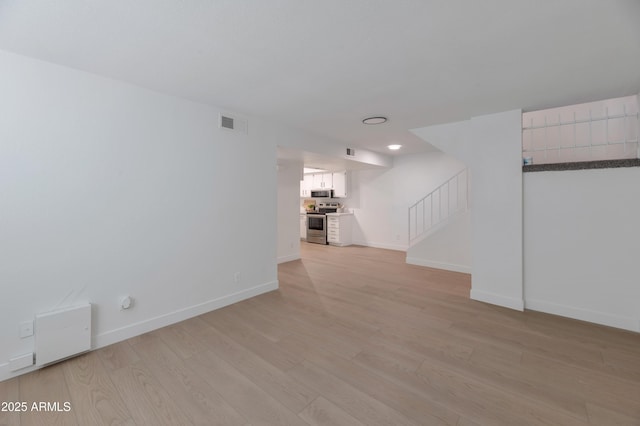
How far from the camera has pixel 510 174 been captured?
3.20 metres

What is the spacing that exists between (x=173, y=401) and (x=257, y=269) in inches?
76.3

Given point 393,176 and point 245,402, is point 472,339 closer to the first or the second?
point 245,402

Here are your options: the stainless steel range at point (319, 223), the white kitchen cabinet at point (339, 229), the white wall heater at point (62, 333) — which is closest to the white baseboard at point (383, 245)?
the white kitchen cabinet at point (339, 229)

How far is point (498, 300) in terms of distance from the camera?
3.28 m

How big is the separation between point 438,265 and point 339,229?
296cm

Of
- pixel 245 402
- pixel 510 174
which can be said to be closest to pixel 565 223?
pixel 510 174

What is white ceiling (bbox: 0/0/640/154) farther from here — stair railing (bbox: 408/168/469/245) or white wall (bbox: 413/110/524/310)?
stair railing (bbox: 408/168/469/245)

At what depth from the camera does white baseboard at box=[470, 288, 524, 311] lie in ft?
10.3

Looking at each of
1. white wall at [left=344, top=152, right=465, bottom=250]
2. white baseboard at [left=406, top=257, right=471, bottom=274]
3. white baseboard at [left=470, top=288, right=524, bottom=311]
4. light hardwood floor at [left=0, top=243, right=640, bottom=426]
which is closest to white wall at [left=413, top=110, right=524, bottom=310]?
white baseboard at [left=470, top=288, right=524, bottom=311]

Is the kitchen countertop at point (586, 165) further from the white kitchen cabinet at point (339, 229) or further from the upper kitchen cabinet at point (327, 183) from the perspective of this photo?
the upper kitchen cabinet at point (327, 183)

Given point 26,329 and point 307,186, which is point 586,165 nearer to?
point 26,329

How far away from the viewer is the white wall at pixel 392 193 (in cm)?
607

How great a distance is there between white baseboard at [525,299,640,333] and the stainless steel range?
17.0 ft

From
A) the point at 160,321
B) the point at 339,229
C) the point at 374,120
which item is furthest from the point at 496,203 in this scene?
the point at 339,229
